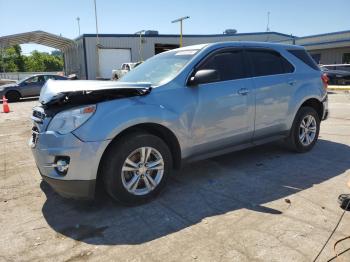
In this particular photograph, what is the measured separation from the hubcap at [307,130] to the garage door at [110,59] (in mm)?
27919

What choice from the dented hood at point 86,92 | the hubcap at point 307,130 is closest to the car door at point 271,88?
the hubcap at point 307,130

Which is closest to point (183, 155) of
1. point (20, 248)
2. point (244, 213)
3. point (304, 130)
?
point (244, 213)

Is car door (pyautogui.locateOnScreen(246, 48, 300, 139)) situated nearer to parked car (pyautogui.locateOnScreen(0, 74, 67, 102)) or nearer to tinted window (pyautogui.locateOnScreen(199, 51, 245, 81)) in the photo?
tinted window (pyautogui.locateOnScreen(199, 51, 245, 81))

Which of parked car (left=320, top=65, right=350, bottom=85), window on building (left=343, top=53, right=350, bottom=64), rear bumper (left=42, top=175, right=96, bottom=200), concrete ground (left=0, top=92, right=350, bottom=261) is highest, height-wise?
window on building (left=343, top=53, right=350, bottom=64)

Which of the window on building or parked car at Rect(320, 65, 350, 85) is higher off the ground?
the window on building

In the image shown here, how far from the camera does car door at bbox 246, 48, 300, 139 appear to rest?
4969mm

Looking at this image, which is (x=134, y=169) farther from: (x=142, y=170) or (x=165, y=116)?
(x=165, y=116)

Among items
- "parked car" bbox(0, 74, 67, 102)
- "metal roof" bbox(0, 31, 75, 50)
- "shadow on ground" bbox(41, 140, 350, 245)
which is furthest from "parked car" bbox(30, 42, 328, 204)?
"metal roof" bbox(0, 31, 75, 50)

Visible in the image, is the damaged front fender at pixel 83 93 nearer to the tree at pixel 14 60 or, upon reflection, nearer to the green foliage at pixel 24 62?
the green foliage at pixel 24 62

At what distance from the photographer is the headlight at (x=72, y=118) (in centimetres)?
347

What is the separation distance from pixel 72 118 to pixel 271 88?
2992mm

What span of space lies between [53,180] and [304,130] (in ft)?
13.6

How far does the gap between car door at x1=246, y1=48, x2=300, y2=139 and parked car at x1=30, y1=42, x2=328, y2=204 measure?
0.02m

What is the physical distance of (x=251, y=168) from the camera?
201 inches
